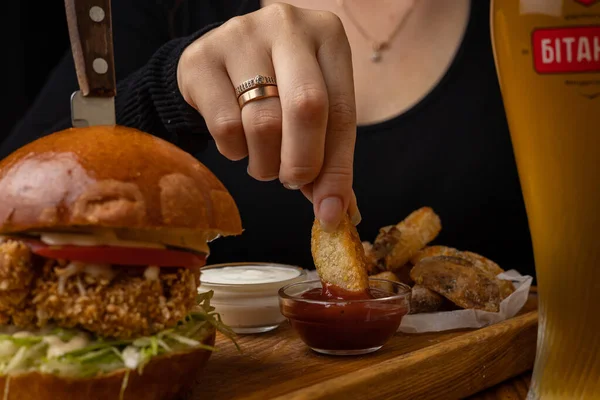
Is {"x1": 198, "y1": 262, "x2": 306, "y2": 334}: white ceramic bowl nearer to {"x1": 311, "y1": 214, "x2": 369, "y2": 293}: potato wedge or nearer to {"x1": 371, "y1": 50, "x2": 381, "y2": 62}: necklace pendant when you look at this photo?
{"x1": 311, "y1": 214, "x2": 369, "y2": 293}: potato wedge

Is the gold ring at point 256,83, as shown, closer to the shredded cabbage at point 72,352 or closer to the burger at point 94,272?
the burger at point 94,272

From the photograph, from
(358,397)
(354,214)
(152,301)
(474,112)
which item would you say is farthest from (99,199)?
(474,112)

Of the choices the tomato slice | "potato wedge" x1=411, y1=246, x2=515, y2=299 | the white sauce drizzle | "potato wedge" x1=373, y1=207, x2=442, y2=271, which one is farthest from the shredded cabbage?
"potato wedge" x1=411, y1=246, x2=515, y2=299

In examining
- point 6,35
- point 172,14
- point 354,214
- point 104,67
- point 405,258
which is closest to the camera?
point 104,67

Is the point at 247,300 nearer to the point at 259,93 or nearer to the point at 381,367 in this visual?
the point at 381,367

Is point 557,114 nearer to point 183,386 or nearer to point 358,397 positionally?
point 358,397

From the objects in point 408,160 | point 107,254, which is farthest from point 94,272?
point 408,160

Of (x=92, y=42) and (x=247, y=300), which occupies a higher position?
(x=92, y=42)
